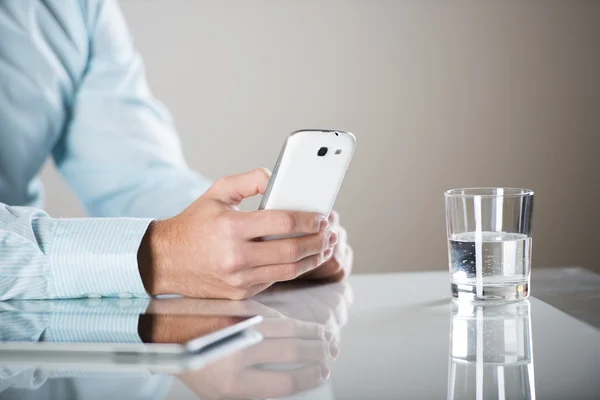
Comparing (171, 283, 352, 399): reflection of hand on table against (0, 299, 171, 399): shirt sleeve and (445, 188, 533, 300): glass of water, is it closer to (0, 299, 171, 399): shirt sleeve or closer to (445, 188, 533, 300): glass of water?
(0, 299, 171, 399): shirt sleeve

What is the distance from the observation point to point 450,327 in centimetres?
77

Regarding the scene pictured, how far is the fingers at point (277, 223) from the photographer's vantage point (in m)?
0.92

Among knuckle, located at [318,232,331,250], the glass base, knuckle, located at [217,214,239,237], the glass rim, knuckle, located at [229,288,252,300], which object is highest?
the glass rim

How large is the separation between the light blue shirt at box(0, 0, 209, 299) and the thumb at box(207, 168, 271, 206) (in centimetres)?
43

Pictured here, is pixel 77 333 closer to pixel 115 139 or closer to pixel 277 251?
pixel 277 251

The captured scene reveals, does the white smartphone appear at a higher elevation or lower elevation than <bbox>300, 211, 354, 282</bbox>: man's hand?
higher

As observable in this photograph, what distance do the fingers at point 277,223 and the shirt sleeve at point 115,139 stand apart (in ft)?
1.85

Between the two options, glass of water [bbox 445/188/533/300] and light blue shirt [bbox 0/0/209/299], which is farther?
light blue shirt [bbox 0/0/209/299]

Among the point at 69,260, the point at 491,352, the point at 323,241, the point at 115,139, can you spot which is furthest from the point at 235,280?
the point at 115,139

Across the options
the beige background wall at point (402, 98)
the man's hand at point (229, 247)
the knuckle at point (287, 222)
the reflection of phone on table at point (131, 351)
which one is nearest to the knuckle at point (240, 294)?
the man's hand at point (229, 247)

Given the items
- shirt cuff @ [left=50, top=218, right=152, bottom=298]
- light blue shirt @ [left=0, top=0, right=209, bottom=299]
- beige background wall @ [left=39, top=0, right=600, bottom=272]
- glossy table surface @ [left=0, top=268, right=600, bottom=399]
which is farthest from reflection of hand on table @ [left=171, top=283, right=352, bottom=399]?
beige background wall @ [left=39, top=0, right=600, bottom=272]

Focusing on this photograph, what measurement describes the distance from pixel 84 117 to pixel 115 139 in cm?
10

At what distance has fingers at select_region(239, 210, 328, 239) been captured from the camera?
0.92 metres

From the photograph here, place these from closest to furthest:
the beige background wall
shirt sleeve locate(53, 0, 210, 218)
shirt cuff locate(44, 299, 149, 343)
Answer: shirt cuff locate(44, 299, 149, 343) → shirt sleeve locate(53, 0, 210, 218) → the beige background wall
